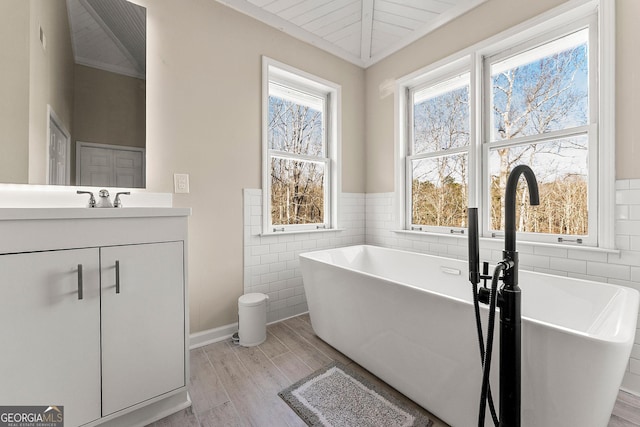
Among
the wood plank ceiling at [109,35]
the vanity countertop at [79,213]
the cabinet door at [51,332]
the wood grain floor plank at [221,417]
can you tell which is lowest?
the wood grain floor plank at [221,417]

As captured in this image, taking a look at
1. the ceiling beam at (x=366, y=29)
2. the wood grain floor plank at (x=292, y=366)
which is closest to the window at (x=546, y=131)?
the ceiling beam at (x=366, y=29)

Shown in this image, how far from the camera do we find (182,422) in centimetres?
141

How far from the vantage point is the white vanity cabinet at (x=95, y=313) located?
3.60 feet

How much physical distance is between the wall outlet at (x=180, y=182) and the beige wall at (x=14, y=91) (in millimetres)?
760

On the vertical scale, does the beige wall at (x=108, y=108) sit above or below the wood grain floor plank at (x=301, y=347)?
above

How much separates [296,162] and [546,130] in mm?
2086

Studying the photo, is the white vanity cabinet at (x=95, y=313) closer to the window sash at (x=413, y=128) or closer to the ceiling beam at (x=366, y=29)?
the window sash at (x=413, y=128)

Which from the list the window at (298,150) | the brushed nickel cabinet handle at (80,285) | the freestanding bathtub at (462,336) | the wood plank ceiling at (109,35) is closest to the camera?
the freestanding bathtub at (462,336)

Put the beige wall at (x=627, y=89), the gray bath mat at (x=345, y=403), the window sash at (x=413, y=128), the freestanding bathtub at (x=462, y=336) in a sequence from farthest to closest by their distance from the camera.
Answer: the window sash at (x=413, y=128), the beige wall at (x=627, y=89), the gray bath mat at (x=345, y=403), the freestanding bathtub at (x=462, y=336)

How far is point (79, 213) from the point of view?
3.97 feet

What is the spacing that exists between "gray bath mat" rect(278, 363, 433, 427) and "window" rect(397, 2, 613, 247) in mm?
1537

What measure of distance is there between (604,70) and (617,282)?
1292 mm

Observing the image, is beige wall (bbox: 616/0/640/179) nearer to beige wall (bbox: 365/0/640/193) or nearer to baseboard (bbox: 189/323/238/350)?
beige wall (bbox: 365/0/640/193)

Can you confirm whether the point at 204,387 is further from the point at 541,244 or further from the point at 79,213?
the point at 541,244
